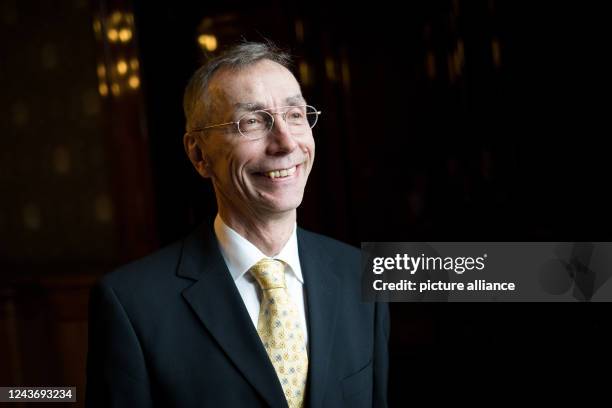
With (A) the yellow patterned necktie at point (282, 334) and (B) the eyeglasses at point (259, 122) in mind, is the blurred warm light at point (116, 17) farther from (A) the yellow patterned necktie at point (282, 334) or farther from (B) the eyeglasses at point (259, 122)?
(A) the yellow patterned necktie at point (282, 334)

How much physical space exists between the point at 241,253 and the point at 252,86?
1.26ft

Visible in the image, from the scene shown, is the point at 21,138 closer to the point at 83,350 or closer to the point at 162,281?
the point at 83,350

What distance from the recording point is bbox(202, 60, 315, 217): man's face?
127cm

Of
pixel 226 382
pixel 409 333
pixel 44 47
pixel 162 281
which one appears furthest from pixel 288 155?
pixel 44 47

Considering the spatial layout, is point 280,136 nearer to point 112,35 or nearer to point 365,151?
point 365,151

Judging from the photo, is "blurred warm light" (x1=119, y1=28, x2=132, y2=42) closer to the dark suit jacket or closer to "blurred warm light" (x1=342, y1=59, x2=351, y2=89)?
"blurred warm light" (x1=342, y1=59, x2=351, y2=89)

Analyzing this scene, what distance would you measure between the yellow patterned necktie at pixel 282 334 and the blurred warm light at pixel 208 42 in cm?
194

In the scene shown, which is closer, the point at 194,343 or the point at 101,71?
the point at 194,343

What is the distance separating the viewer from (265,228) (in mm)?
1315

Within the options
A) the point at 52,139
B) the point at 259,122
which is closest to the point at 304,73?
the point at 52,139

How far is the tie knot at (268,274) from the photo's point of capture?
127 centimetres

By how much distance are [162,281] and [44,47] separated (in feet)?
7.61

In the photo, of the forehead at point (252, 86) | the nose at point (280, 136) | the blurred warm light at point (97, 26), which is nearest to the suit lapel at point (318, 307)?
the nose at point (280, 136)

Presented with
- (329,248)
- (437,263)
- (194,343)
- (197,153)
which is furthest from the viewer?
(437,263)
